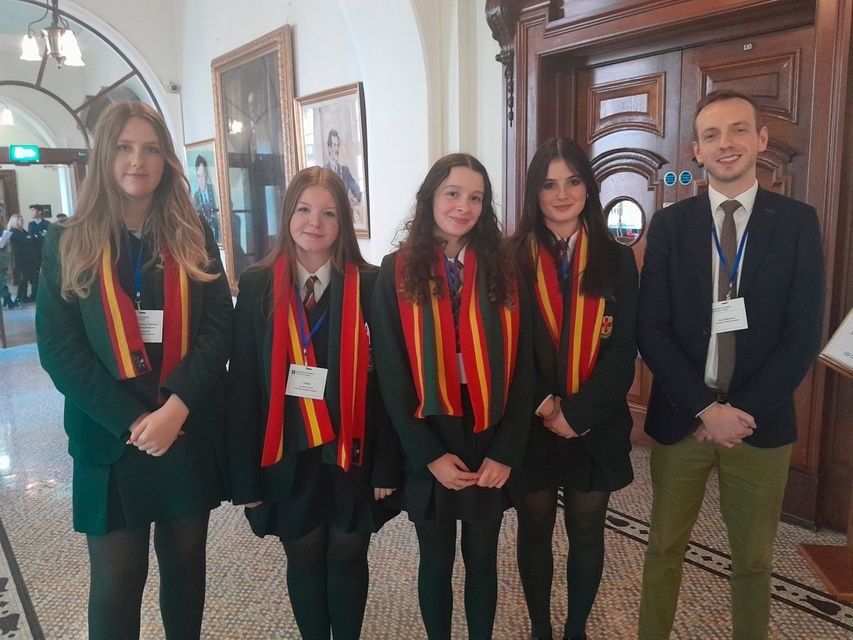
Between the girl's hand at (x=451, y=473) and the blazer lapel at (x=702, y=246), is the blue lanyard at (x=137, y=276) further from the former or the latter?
the blazer lapel at (x=702, y=246)

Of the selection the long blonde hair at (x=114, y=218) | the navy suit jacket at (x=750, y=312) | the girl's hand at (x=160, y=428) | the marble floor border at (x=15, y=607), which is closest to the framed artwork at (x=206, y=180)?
the marble floor border at (x=15, y=607)

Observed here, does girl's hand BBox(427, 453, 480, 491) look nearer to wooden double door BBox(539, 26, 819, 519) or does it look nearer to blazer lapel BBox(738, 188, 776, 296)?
blazer lapel BBox(738, 188, 776, 296)

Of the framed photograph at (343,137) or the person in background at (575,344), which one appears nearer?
the person in background at (575,344)

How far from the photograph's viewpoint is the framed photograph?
494 centimetres

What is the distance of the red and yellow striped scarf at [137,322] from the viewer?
1646 mm

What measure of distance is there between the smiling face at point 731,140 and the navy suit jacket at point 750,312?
0.09 metres

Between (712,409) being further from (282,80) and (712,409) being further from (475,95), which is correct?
(282,80)

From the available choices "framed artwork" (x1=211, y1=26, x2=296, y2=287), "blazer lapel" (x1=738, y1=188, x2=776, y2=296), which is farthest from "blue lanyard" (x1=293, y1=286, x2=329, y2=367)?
"framed artwork" (x1=211, y1=26, x2=296, y2=287)

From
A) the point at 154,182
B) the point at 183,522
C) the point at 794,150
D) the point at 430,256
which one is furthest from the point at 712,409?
the point at 794,150

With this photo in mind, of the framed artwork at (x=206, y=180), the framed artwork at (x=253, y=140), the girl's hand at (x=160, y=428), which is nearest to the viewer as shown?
the girl's hand at (x=160, y=428)

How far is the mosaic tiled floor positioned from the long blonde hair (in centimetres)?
141

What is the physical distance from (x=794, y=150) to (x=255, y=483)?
289 centimetres

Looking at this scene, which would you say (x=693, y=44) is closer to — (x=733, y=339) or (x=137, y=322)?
(x=733, y=339)

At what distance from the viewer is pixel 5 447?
439 centimetres
